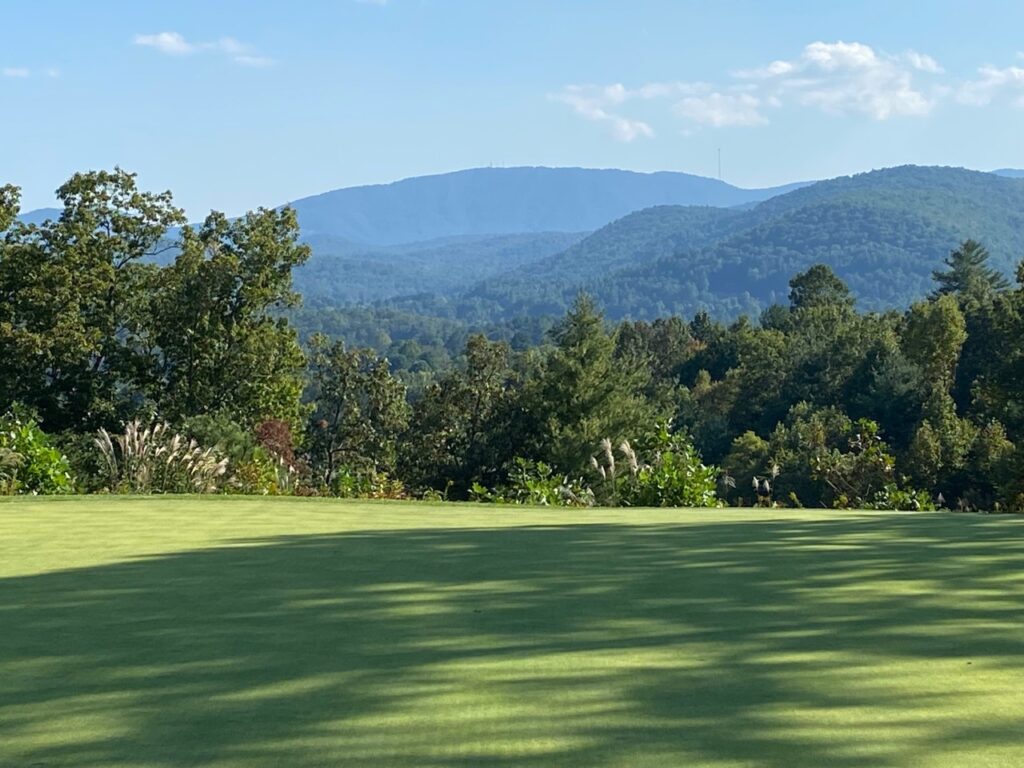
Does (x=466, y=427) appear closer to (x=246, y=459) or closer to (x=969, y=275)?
(x=246, y=459)

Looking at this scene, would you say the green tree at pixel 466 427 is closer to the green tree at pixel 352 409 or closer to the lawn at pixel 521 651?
the green tree at pixel 352 409

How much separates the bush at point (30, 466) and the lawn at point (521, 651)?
6.34 metres

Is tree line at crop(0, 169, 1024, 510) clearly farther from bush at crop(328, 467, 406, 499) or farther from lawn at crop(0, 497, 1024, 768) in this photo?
lawn at crop(0, 497, 1024, 768)

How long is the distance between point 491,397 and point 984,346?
3810cm

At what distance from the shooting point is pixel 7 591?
5.02m

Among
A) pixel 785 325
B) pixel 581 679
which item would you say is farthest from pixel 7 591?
pixel 785 325

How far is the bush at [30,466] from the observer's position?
12.5 m

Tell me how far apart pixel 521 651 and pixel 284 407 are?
26.0m

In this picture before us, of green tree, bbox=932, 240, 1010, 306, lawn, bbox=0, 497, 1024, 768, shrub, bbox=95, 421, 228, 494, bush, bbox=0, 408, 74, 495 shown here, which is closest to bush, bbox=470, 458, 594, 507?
shrub, bbox=95, 421, 228, 494

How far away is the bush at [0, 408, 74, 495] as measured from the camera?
41.0ft

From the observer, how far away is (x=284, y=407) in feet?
95.6

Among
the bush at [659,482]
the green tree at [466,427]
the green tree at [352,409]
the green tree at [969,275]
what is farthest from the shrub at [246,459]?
the green tree at [969,275]

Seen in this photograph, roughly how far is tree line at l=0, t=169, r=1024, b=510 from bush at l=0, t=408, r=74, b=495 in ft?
0.07

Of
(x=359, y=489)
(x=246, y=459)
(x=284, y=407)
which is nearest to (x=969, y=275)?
(x=284, y=407)
